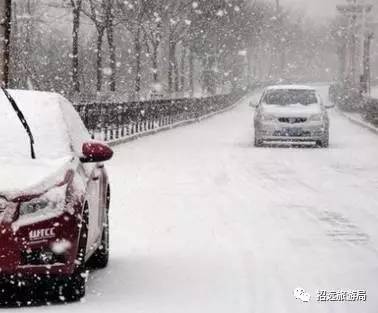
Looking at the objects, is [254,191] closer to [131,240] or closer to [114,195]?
[114,195]

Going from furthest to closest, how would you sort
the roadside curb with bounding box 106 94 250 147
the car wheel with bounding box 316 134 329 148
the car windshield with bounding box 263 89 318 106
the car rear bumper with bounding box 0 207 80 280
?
1. the roadside curb with bounding box 106 94 250 147
2. the car windshield with bounding box 263 89 318 106
3. the car wheel with bounding box 316 134 329 148
4. the car rear bumper with bounding box 0 207 80 280

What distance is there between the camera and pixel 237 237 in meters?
10.5

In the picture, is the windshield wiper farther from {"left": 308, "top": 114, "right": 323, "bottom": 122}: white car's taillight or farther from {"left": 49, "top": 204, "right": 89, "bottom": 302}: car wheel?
{"left": 308, "top": 114, "right": 323, "bottom": 122}: white car's taillight

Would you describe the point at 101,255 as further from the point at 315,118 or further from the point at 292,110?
the point at 292,110

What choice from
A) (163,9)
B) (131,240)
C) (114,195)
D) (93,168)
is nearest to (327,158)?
(114,195)

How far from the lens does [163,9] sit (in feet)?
194

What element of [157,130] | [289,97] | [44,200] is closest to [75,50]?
[157,130]

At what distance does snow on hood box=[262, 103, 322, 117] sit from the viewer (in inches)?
1096

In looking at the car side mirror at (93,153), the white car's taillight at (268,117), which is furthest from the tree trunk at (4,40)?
the car side mirror at (93,153)

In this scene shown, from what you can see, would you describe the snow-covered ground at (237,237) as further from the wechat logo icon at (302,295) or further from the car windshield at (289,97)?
the car windshield at (289,97)

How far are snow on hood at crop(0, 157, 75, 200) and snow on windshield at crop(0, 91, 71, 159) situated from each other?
0.49 ft

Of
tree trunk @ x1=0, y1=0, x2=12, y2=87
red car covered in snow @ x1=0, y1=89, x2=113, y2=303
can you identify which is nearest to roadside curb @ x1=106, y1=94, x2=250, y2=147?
tree trunk @ x1=0, y1=0, x2=12, y2=87

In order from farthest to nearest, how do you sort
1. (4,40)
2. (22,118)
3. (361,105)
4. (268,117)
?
(361,105) → (268,117) → (4,40) → (22,118)

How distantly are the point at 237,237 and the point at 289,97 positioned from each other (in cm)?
1920
